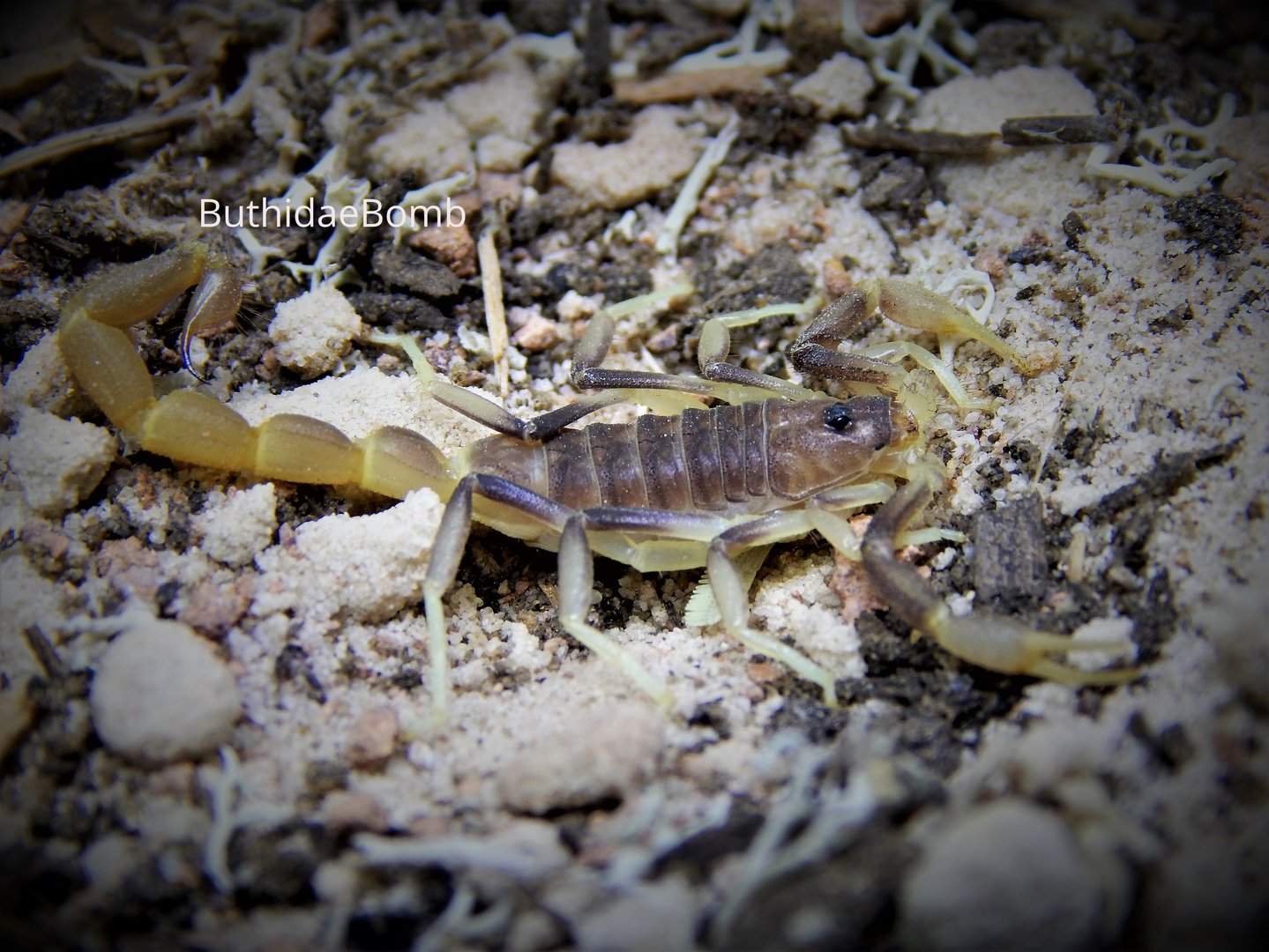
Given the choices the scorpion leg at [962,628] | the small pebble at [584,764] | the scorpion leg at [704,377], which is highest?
the scorpion leg at [704,377]

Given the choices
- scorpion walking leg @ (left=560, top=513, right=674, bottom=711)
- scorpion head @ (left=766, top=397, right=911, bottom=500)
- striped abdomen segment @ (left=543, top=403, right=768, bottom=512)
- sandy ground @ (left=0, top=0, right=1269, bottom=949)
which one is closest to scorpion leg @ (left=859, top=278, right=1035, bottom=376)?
sandy ground @ (left=0, top=0, right=1269, bottom=949)

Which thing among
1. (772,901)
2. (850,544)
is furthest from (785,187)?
(772,901)

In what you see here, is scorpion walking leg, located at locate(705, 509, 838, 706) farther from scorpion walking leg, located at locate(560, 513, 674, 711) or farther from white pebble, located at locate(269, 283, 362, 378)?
white pebble, located at locate(269, 283, 362, 378)

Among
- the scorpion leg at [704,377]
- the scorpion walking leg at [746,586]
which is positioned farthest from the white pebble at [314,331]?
the scorpion walking leg at [746,586]

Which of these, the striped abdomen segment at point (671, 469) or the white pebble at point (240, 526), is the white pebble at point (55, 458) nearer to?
the white pebble at point (240, 526)

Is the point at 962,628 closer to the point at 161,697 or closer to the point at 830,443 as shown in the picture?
the point at 830,443

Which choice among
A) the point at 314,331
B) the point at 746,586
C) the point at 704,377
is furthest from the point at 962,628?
the point at 314,331
